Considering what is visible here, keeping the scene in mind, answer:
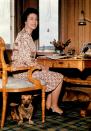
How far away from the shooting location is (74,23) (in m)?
5.91

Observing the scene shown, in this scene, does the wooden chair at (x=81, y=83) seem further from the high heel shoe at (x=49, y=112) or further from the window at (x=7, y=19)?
the window at (x=7, y=19)

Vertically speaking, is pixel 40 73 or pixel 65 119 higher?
pixel 40 73

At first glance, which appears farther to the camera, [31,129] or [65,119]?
[65,119]

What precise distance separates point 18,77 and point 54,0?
198cm

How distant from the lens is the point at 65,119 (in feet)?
15.1

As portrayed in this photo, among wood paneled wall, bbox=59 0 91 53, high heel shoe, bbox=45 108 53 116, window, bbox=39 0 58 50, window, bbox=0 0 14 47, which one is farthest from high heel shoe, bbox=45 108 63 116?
window, bbox=0 0 14 47

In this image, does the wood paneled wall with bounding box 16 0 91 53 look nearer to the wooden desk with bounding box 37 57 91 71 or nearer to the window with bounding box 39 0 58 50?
the window with bounding box 39 0 58 50

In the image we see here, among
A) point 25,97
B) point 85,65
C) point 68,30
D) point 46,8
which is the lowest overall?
point 25,97

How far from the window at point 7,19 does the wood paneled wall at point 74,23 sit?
0.87 metres

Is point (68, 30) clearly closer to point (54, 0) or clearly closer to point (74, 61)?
point (54, 0)

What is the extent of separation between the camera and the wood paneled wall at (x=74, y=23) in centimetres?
578

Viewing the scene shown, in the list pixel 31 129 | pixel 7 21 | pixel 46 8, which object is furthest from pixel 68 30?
pixel 31 129

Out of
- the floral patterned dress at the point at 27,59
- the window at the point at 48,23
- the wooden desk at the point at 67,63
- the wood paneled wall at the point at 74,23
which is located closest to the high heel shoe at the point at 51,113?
the floral patterned dress at the point at 27,59

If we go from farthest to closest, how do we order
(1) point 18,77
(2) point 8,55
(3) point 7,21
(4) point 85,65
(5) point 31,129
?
(3) point 7,21 < (2) point 8,55 < (1) point 18,77 < (4) point 85,65 < (5) point 31,129
